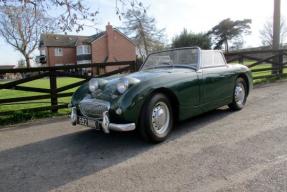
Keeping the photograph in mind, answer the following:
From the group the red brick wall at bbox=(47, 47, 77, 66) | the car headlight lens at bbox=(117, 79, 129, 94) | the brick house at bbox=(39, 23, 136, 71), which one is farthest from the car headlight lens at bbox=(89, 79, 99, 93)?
the red brick wall at bbox=(47, 47, 77, 66)

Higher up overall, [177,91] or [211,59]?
[211,59]

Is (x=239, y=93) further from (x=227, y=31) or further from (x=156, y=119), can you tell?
(x=227, y=31)

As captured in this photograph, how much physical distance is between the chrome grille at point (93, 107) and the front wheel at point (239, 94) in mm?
3405

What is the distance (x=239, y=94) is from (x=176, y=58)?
1.92 m

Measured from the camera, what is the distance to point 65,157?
4.09 m

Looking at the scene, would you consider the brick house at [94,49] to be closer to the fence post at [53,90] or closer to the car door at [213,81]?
the fence post at [53,90]

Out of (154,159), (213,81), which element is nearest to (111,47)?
(213,81)

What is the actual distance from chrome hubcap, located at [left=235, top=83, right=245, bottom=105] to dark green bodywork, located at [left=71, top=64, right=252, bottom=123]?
0.94 ft

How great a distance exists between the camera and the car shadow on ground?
3.36 meters

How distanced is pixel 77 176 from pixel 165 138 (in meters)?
1.67

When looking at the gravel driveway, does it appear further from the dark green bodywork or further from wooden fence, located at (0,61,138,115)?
wooden fence, located at (0,61,138,115)


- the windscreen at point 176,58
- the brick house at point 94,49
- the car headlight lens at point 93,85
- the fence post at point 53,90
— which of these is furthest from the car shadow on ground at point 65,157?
the brick house at point 94,49

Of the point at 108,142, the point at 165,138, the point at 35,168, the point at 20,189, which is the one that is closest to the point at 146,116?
the point at 165,138

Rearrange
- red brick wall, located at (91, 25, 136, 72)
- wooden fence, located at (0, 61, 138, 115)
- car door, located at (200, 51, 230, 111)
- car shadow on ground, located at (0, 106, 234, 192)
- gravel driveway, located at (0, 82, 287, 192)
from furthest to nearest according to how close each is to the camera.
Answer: red brick wall, located at (91, 25, 136, 72) → wooden fence, located at (0, 61, 138, 115) → car door, located at (200, 51, 230, 111) → car shadow on ground, located at (0, 106, 234, 192) → gravel driveway, located at (0, 82, 287, 192)
